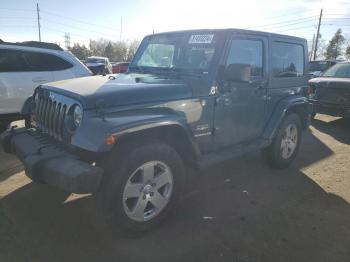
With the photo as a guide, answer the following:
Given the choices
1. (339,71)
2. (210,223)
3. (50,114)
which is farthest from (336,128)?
(50,114)

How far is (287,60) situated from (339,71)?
4898 millimetres

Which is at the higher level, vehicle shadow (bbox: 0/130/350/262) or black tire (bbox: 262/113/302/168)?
black tire (bbox: 262/113/302/168)

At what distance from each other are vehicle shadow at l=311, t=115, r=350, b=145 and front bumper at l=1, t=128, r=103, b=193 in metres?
6.15

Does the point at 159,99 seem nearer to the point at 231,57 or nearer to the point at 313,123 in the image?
the point at 231,57

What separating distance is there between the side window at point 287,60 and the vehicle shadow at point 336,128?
2682mm

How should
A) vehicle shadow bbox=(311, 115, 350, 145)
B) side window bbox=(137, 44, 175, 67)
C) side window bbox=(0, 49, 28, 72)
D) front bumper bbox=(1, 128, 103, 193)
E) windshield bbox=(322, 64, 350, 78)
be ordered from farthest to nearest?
windshield bbox=(322, 64, 350, 78) < vehicle shadow bbox=(311, 115, 350, 145) < side window bbox=(0, 49, 28, 72) < side window bbox=(137, 44, 175, 67) < front bumper bbox=(1, 128, 103, 193)

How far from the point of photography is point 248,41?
4.33m

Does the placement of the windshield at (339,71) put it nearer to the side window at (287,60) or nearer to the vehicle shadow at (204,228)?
the side window at (287,60)

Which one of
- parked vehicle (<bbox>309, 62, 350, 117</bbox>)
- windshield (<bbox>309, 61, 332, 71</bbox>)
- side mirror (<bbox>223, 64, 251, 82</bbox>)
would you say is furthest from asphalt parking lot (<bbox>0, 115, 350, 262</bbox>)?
windshield (<bbox>309, 61, 332, 71</bbox>)

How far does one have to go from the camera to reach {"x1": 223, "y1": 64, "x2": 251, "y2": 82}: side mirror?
3697mm

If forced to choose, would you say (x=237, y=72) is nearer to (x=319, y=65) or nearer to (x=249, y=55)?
(x=249, y=55)

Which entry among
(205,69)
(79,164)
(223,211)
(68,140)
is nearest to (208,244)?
(223,211)

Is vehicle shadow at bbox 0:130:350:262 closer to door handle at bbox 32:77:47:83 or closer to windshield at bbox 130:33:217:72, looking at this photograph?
windshield at bbox 130:33:217:72

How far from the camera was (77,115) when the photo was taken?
3086 millimetres
